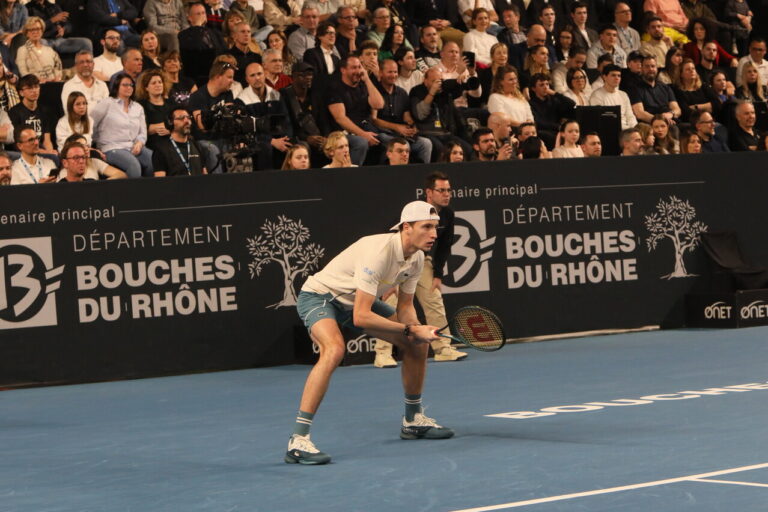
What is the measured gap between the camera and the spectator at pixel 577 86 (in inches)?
756

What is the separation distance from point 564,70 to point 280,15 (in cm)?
422

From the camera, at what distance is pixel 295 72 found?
16344 mm

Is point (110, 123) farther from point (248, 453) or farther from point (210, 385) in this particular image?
point (248, 453)

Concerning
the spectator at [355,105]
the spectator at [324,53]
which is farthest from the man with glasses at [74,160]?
the spectator at [324,53]

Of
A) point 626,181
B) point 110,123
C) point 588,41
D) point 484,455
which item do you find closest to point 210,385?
point 110,123

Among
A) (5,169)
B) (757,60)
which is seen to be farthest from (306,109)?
(757,60)

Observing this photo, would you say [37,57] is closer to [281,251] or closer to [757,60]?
[281,251]

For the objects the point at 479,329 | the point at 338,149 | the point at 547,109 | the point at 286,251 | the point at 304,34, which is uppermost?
the point at 304,34

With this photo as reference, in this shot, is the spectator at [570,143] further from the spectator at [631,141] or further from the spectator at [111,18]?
the spectator at [111,18]

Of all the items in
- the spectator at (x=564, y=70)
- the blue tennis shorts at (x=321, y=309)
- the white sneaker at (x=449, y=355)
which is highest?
the spectator at (x=564, y=70)

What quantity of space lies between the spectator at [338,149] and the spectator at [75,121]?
2664 mm

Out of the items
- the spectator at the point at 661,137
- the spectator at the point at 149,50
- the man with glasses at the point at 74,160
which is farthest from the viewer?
the spectator at the point at 661,137

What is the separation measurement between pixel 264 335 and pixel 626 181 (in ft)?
16.3

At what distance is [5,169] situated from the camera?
13414mm
